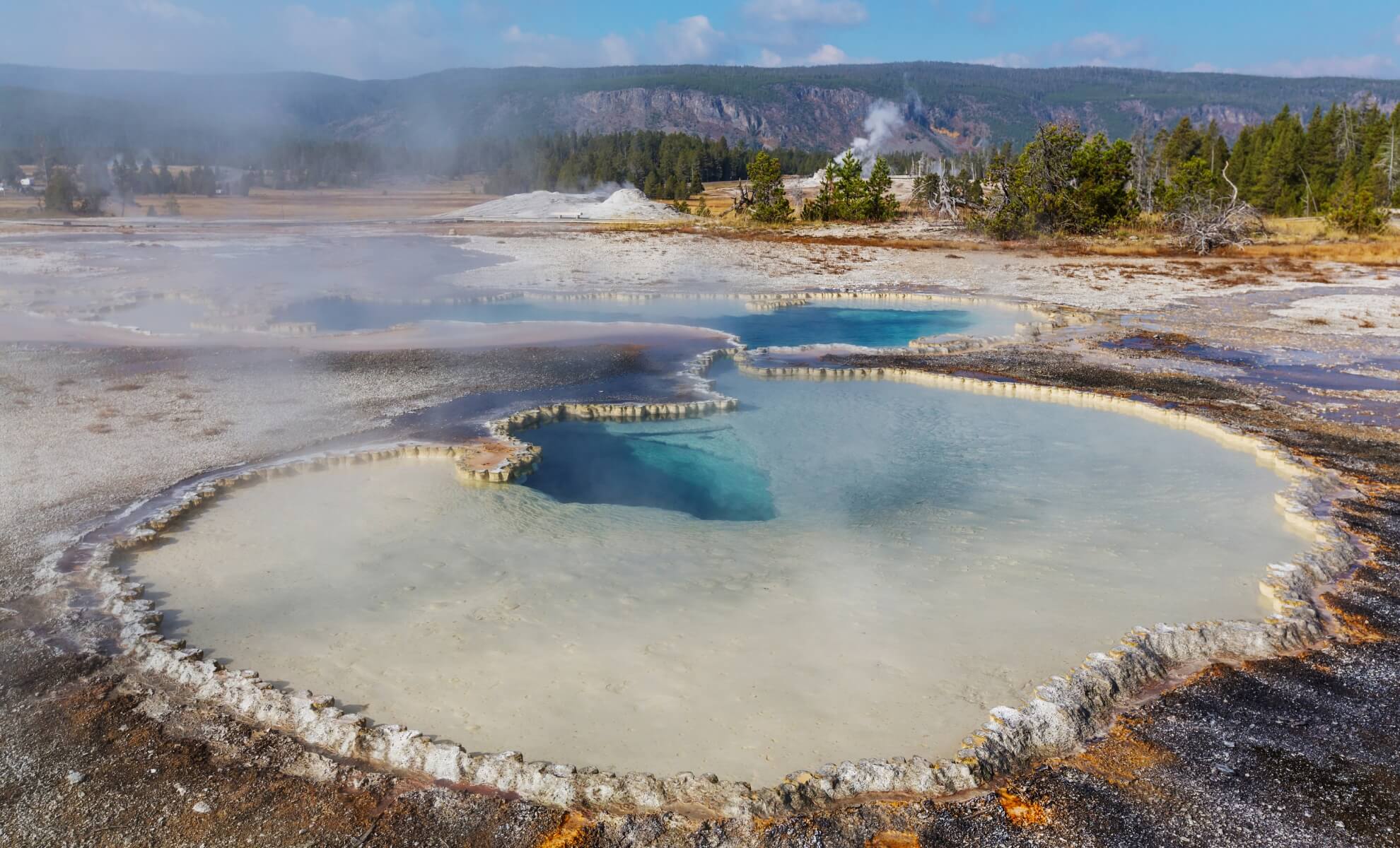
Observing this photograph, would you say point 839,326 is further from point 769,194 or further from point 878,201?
point 769,194

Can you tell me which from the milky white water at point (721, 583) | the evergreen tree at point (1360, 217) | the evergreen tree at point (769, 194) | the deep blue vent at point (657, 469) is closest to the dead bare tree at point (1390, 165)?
the evergreen tree at point (1360, 217)

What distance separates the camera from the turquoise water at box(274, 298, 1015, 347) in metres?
12.0

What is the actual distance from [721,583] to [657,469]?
2.11 metres

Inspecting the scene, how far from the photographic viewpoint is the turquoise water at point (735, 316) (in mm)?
11992

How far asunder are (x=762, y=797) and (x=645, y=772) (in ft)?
1.41

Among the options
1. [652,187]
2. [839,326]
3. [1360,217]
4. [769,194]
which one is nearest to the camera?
[839,326]

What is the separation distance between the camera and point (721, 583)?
461cm

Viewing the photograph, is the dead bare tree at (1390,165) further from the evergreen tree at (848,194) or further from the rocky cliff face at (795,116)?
the rocky cliff face at (795,116)

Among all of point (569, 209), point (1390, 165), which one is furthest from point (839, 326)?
point (1390, 165)

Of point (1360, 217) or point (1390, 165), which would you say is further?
point (1390, 165)

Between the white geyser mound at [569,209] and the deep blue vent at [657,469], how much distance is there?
28341mm

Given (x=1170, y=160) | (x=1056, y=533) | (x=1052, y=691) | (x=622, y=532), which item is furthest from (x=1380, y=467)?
(x=1170, y=160)

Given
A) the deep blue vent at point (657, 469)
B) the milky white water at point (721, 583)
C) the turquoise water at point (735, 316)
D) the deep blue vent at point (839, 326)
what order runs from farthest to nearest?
1. the turquoise water at point (735, 316)
2. the deep blue vent at point (839, 326)
3. the deep blue vent at point (657, 469)
4. the milky white water at point (721, 583)

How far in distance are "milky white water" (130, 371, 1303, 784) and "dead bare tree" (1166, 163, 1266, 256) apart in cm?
1700
